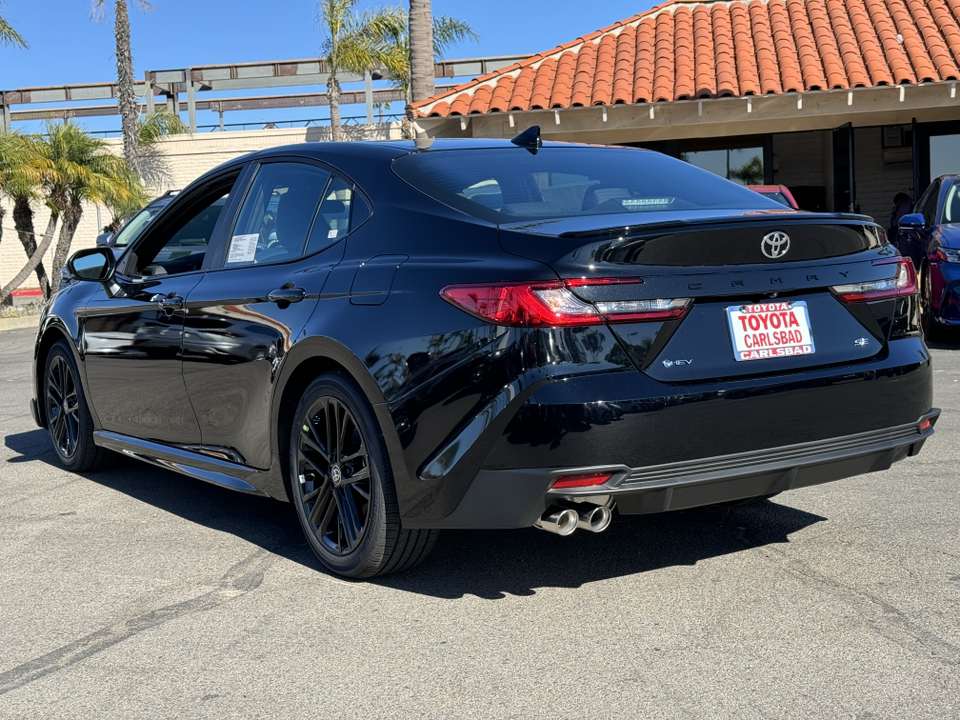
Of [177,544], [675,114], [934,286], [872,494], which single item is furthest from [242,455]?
[675,114]

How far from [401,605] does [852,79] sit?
1428cm

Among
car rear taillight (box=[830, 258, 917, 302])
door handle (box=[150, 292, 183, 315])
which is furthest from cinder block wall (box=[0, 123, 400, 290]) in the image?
car rear taillight (box=[830, 258, 917, 302])

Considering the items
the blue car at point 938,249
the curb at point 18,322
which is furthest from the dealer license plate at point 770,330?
the curb at point 18,322

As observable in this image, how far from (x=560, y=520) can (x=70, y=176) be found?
869 inches

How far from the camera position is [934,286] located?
10812mm

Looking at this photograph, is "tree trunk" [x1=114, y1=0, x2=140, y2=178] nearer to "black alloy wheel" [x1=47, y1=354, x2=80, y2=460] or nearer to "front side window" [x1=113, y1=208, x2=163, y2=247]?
"front side window" [x1=113, y1=208, x2=163, y2=247]

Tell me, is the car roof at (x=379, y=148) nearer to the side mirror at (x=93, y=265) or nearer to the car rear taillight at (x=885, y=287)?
the side mirror at (x=93, y=265)

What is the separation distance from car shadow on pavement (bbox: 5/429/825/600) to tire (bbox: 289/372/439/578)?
149mm

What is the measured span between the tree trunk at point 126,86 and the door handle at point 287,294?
2682cm

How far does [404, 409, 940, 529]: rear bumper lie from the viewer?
11.4 ft

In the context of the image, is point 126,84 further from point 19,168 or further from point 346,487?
point 346,487

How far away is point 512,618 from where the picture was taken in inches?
147

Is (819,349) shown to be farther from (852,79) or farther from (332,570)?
(852,79)

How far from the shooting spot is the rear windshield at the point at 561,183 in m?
4.10
